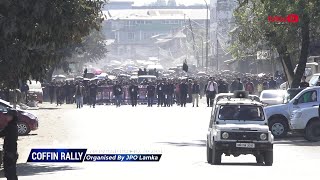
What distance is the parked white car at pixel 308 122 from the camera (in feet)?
114

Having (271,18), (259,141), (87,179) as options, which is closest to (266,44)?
(271,18)

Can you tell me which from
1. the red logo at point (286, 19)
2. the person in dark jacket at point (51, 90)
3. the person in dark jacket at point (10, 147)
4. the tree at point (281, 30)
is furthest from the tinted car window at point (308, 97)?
the person in dark jacket at point (51, 90)

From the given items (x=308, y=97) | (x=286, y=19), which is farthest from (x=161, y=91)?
(x=308, y=97)

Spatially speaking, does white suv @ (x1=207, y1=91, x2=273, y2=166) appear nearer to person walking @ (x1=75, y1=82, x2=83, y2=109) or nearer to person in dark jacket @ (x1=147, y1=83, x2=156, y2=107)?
person walking @ (x1=75, y1=82, x2=83, y2=109)

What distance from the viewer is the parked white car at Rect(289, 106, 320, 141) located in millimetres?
34688

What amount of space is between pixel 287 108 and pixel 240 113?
10.6 metres

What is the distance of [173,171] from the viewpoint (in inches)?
918

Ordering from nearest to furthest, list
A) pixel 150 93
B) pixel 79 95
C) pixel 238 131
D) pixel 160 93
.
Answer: pixel 238 131 < pixel 79 95 < pixel 150 93 < pixel 160 93

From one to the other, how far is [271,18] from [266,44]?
162 inches

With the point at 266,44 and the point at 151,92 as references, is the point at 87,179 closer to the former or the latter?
the point at 266,44

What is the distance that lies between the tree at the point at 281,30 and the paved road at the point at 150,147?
4.42 metres

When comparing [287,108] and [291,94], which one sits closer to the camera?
[287,108]

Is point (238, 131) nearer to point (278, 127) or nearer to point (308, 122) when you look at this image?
point (308, 122)

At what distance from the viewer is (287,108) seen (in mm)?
35719
